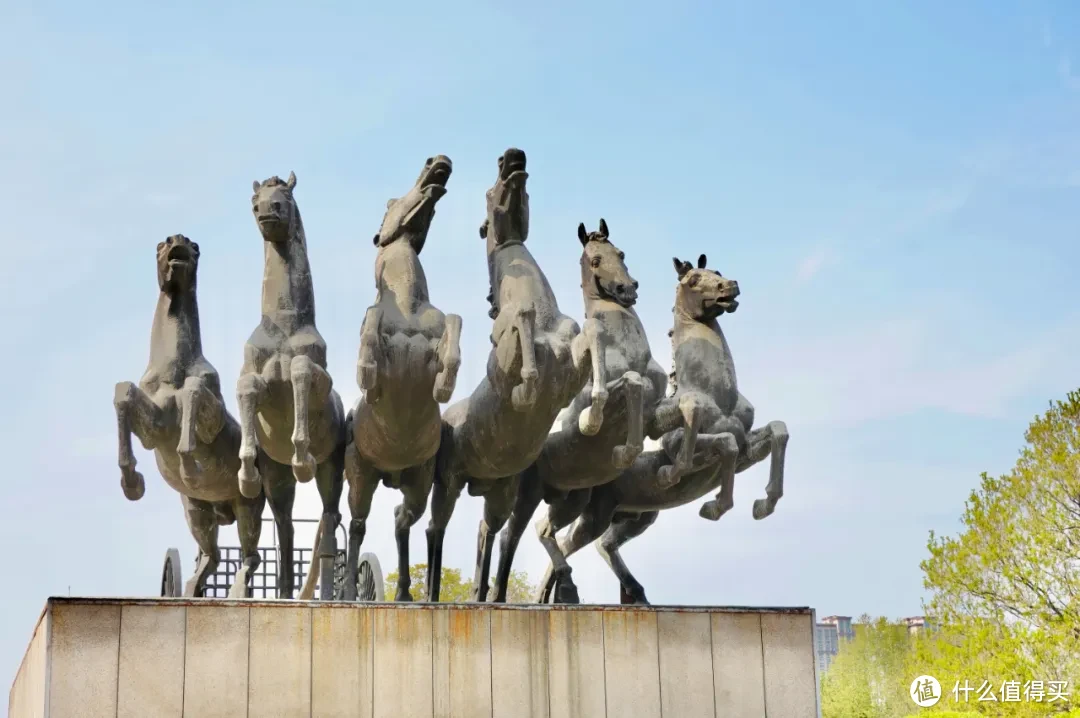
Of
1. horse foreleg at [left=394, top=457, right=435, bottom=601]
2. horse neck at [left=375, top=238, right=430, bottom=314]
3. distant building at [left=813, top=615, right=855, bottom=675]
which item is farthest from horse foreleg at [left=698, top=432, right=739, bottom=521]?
distant building at [left=813, top=615, right=855, bottom=675]

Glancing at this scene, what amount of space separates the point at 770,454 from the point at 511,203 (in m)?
3.36

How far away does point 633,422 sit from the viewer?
37.6 feet

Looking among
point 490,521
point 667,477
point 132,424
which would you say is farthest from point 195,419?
point 667,477

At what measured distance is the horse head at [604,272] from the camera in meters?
12.5

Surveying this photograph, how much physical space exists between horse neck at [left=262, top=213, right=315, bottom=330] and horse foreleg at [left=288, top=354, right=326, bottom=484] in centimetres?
58

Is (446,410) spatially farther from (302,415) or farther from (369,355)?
(302,415)

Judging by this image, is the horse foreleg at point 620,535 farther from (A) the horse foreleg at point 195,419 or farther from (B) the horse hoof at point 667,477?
(A) the horse foreleg at point 195,419

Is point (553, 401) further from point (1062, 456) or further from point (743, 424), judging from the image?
point (1062, 456)

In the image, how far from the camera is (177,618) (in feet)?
34.0

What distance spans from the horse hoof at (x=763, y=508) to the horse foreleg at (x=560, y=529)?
64.8 inches

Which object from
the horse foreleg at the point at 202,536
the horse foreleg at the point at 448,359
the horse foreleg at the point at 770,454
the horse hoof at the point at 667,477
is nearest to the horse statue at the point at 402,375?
the horse foreleg at the point at 448,359

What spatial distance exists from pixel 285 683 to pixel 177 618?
966 mm

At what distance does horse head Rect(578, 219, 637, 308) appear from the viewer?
41.1 ft

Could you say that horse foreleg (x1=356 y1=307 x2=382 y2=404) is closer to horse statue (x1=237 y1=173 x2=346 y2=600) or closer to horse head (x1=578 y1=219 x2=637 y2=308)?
horse statue (x1=237 y1=173 x2=346 y2=600)
